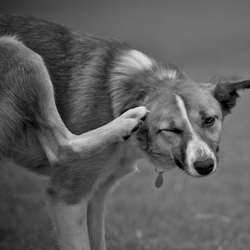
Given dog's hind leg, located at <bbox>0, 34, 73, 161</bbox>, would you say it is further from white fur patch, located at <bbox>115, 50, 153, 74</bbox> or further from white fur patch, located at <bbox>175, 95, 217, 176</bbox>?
white fur patch, located at <bbox>175, 95, 217, 176</bbox>

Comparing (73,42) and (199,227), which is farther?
(199,227)

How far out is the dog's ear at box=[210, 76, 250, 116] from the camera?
4.63 metres

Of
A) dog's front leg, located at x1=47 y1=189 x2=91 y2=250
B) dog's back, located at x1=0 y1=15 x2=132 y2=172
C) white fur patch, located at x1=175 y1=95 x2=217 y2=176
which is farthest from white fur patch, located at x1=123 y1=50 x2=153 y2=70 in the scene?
dog's front leg, located at x1=47 y1=189 x2=91 y2=250

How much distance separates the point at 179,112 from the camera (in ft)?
14.2

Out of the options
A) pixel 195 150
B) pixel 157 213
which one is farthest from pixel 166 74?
pixel 157 213

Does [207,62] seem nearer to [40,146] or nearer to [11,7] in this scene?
[11,7]

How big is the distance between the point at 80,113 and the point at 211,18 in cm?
1988

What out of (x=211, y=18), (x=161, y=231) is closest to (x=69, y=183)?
(x=161, y=231)

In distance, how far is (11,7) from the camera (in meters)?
21.4

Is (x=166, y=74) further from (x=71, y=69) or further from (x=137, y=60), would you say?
(x=71, y=69)

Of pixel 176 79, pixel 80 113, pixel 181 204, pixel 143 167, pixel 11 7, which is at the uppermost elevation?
pixel 176 79

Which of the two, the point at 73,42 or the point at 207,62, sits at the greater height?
the point at 73,42

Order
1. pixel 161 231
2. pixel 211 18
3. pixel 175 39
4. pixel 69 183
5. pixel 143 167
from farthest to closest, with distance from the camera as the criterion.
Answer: pixel 211 18, pixel 175 39, pixel 143 167, pixel 161 231, pixel 69 183

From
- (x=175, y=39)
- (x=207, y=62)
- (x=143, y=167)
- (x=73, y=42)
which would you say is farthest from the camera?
(x=175, y=39)
